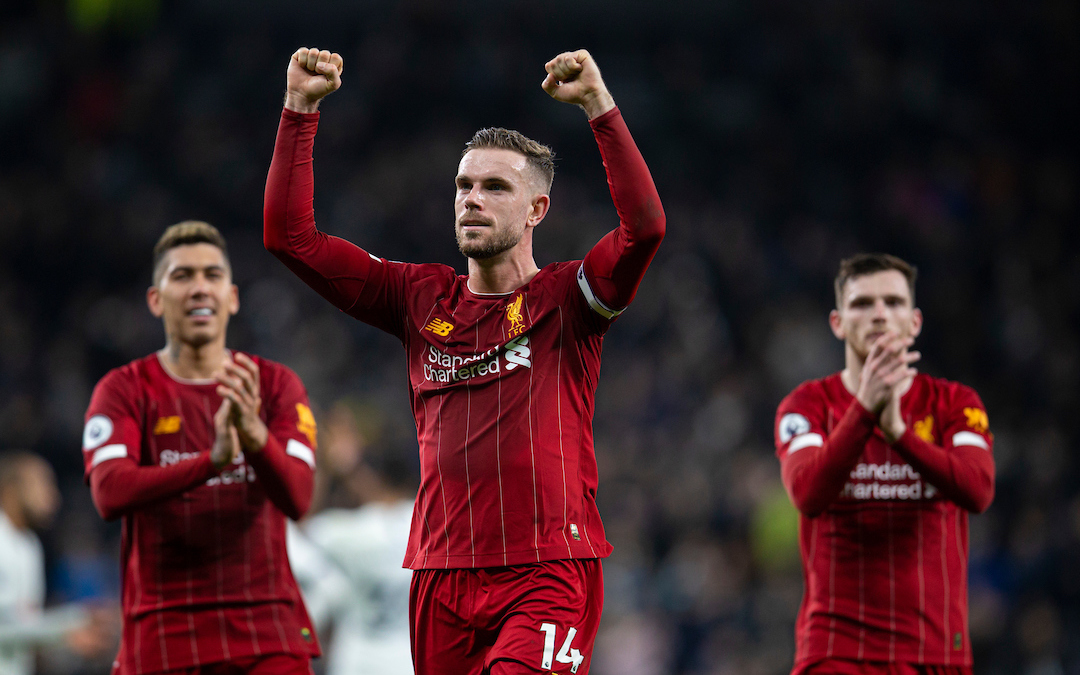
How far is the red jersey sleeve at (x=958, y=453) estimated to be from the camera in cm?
461

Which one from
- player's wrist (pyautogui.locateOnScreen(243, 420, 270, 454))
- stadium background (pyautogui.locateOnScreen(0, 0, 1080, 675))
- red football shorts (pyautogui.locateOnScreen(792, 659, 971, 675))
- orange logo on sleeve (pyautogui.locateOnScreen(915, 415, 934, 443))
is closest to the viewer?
player's wrist (pyautogui.locateOnScreen(243, 420, 270, 454))

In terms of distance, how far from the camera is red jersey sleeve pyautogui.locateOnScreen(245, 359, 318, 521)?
4.50 m

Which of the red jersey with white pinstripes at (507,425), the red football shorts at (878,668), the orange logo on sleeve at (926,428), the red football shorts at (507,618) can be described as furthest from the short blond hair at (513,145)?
the red football shorts at (878,668)

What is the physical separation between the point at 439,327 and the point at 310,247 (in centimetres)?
57

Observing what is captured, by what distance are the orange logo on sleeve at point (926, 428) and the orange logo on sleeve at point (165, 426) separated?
3410mm

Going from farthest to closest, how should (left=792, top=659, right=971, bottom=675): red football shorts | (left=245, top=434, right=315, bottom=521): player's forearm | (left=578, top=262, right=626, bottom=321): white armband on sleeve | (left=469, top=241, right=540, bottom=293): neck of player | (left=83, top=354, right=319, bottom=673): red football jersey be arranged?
1. (left=792, top=659, right=971, bottom=675): red football shorts
2. (left=83, top=354, right=319, bottom=673): red football jersey
3. (left=245, top=434, right=315, bottom=521): player's forearm
4. (left=469, top=241, right=540, bottom=293): neck of player
5. (left=578, top=262, right=626, bottom=321): white armband on sleeve

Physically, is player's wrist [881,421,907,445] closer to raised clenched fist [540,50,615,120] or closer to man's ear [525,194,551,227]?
man's ear [525,194,551,227]

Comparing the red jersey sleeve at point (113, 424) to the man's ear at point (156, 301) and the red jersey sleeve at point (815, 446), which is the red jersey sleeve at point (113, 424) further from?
the red jersey sleeve at point (815, 446)

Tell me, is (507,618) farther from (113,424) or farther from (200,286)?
(200,286)

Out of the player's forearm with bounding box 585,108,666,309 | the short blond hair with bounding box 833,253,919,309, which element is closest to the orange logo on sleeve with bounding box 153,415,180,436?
the player's forearm with bounding box 585,108,666,309

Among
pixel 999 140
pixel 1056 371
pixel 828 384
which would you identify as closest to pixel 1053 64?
pixel 999 140

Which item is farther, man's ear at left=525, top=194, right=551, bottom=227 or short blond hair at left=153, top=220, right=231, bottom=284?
short blond hair at left=153, top=220, right=231, bottom=284

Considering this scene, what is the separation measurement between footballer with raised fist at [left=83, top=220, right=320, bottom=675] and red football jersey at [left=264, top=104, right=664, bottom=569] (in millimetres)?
711

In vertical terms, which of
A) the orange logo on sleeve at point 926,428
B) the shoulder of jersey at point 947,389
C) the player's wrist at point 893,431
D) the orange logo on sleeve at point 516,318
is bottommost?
the player's wrist at point 893,431
